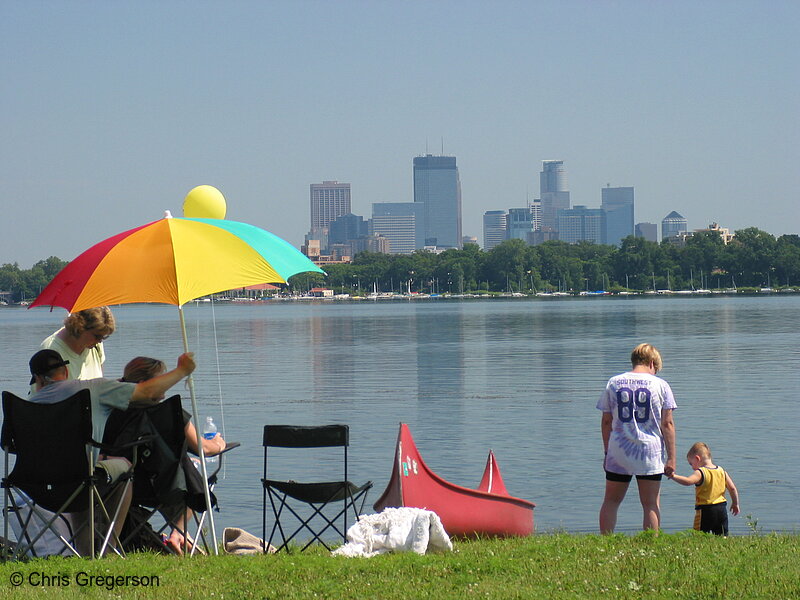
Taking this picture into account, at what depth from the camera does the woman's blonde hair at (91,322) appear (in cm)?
792

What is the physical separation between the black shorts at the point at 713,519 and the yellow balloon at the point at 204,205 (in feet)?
13.2

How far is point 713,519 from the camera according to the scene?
812cm

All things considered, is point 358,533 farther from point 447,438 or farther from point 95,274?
point 447,438

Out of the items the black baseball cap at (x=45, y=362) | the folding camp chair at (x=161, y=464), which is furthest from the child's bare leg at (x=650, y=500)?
the black baseball cap at (x=45, y=362)

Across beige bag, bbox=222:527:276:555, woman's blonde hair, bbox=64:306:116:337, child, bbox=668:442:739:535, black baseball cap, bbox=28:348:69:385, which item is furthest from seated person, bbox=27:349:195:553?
child, bbox=668:442:739:535

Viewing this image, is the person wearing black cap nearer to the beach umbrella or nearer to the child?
the beach umbrella

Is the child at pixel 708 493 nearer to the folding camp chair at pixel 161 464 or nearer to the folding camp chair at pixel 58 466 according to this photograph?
the folding camp chair at pixel 161 464

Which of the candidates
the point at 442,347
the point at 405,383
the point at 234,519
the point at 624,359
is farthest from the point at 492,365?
the point at 234,519

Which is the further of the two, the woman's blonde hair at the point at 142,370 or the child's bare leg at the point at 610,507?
the child's bare leg at the point at 610,507

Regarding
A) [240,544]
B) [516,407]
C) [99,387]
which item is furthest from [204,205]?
[516,407]

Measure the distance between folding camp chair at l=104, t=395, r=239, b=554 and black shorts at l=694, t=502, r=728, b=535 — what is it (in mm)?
3479

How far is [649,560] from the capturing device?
654 centimetres

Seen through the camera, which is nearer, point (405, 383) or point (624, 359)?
point (405, 383)

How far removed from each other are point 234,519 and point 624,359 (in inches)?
898
